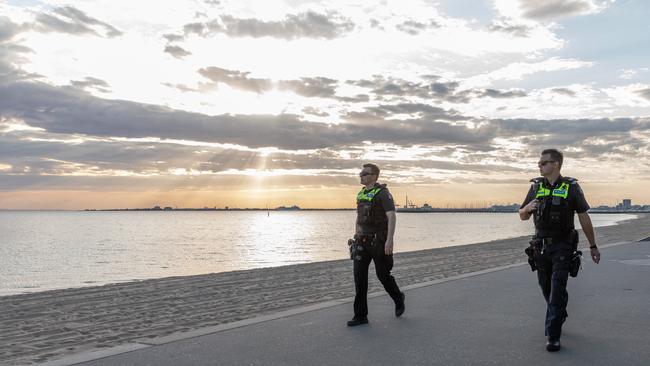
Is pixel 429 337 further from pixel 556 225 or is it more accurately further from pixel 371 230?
pixel 556 225

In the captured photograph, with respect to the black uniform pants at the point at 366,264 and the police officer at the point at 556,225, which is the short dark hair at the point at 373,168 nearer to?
the black uniform pants at the point at 366,264

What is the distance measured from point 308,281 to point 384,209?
22.5 ft

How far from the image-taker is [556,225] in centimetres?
645

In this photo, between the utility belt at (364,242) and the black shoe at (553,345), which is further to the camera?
the utility belt at (364,242)

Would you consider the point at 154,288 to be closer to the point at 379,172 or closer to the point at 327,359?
the point at 379,172

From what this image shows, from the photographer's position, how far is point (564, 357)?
6.02 meters

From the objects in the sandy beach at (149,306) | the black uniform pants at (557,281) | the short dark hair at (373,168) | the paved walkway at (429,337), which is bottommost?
the sandy beach at (149,306)

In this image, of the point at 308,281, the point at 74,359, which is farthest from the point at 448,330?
the point at 308,281

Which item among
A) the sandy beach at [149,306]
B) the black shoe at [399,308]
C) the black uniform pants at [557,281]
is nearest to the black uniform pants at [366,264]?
the black shoe at [399,308]

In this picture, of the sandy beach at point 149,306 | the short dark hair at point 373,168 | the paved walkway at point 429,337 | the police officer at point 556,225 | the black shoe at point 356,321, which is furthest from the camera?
the short dark hair at point 373,168

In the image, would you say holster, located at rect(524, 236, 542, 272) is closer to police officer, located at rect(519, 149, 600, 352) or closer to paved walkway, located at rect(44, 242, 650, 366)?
police officer, located at rect(519, 149, 600, 352)

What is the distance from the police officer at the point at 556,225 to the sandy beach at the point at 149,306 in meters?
4.40

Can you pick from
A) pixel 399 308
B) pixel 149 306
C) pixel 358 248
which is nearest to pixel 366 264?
pixel 358 248

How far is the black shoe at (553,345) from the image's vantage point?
623cm
